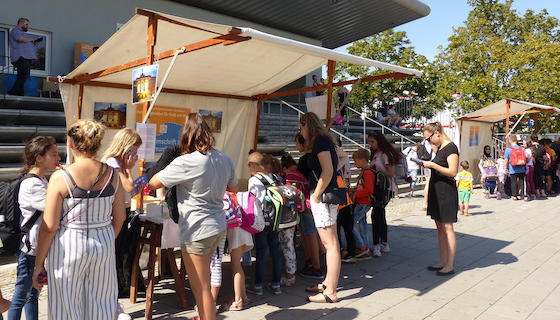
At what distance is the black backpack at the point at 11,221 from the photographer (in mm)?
3305

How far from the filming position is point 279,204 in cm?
470

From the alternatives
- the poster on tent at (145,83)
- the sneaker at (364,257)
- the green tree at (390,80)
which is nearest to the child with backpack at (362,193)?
the sneaker at (364,257)

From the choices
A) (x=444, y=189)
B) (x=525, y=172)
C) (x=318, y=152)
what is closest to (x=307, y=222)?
(x=318, y=152)

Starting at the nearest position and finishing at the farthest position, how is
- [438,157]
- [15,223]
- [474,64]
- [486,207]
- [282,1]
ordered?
[15,223] → [438,157] → [486,207] → [282,1] → [474,64]

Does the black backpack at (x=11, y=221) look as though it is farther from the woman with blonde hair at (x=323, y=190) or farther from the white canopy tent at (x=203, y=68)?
the woman with blonde hair at (x=323, y=190)

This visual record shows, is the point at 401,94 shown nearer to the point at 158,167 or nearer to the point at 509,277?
the point at 509,277

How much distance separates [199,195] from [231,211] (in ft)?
2.98

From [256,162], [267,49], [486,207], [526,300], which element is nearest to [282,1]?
[486,207]

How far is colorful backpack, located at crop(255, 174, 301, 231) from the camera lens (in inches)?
185

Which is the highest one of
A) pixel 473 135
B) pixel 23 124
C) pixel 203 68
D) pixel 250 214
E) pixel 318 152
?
pixel 203 68

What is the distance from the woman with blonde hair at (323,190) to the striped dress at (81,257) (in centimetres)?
205

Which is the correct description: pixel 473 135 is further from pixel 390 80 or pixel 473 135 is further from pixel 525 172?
pixel 390 80

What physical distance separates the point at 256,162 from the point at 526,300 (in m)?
3.08

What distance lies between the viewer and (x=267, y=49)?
5648mm
